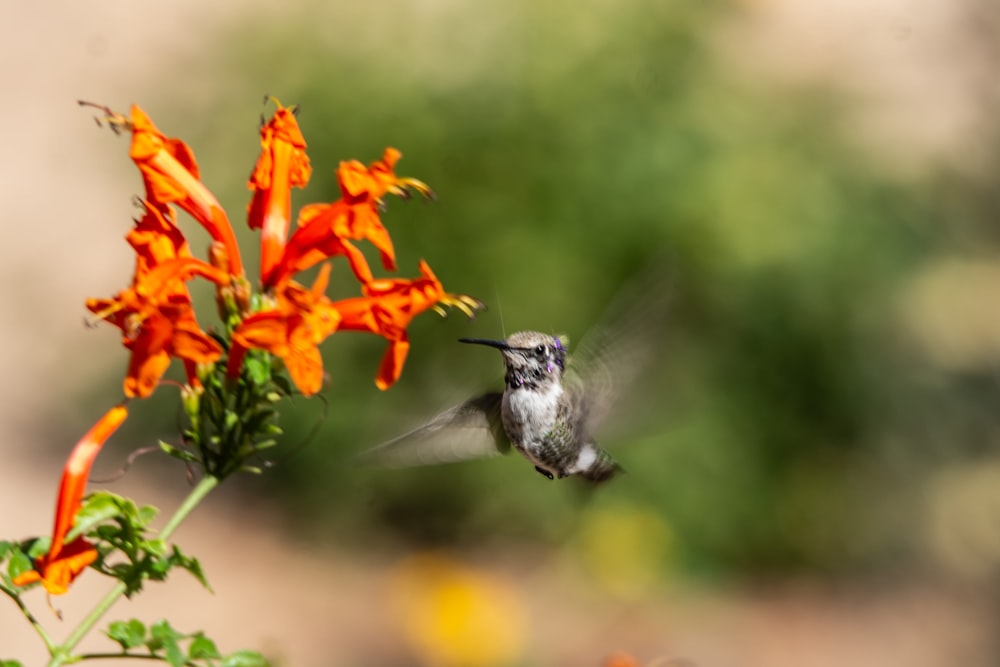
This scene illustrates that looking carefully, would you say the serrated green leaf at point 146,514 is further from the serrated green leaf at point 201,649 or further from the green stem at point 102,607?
the serrated green leaf at point 201,649

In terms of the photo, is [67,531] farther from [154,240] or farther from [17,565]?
[154,240]

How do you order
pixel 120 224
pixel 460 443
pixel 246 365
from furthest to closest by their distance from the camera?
pixel 120 224 < pixel 460 443 < pixel 246 365

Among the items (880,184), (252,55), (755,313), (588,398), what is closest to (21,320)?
(252,55)

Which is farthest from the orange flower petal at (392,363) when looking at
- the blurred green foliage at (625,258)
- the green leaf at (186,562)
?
the blurred green foliage at (625,258)

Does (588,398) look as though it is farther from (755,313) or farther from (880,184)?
(880,184)

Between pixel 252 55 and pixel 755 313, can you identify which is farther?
pixel 252 55

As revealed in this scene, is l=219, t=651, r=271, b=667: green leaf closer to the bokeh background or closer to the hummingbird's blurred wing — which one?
the hummingbird's blurred wing
